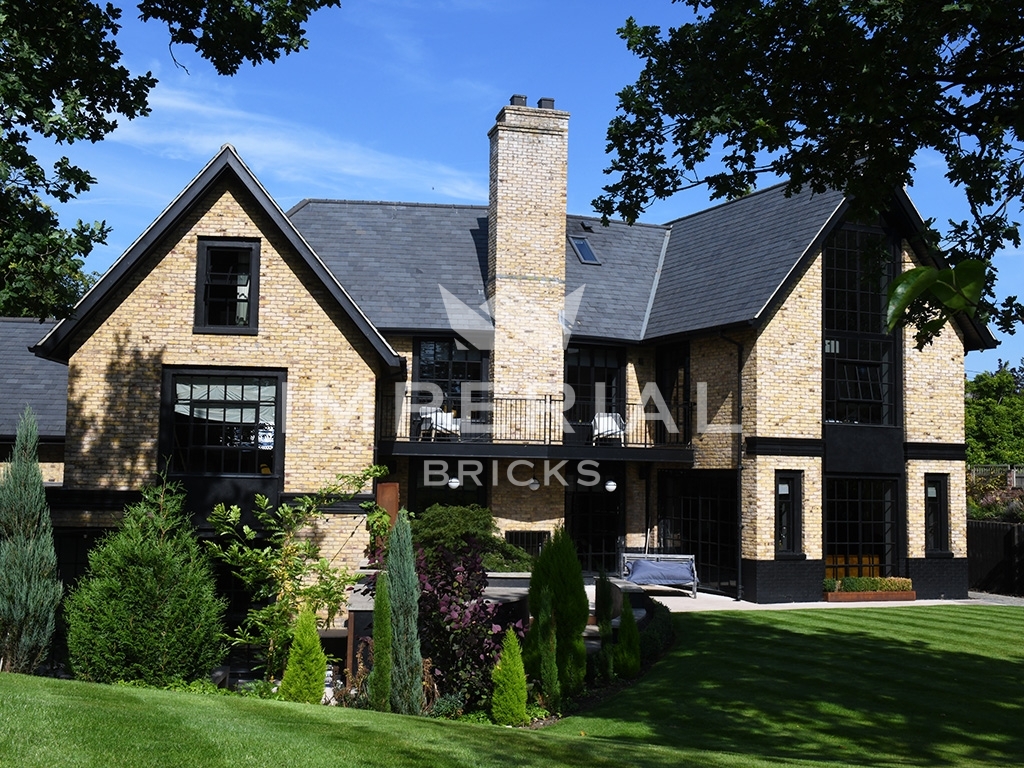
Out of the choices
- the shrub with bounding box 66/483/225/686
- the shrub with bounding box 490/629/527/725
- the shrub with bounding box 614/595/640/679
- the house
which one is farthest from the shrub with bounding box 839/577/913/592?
the shrub with bounding box 66/483/225/686

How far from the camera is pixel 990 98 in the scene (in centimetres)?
912

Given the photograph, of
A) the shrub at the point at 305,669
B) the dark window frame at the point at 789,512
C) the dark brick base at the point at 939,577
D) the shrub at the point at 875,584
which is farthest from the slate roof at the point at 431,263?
the shrub at the point at 305,669

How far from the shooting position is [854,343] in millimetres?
22234

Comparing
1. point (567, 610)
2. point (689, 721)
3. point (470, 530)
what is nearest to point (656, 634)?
point (567, 610)

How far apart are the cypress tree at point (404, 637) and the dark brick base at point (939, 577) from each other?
1531 cm

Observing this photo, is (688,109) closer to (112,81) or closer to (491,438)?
(112,81)

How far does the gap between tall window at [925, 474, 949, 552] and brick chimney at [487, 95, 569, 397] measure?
9.33 meters

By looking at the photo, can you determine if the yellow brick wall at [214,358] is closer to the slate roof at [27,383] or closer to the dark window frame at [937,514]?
the slate roof at [27,383]

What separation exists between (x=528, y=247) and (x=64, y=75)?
1194 cm

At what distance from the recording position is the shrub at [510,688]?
37.3 ft

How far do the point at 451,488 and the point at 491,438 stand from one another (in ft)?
5.35

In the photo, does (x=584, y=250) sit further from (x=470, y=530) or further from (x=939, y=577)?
(x=939, y=577)

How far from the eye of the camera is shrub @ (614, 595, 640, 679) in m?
13.4

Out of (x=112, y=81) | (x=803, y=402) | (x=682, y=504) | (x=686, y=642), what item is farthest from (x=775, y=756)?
(x=682, y=504)
